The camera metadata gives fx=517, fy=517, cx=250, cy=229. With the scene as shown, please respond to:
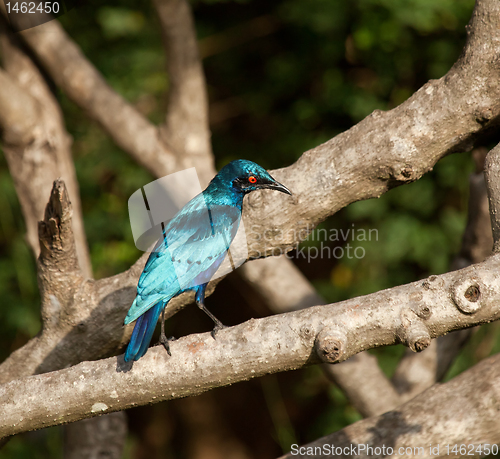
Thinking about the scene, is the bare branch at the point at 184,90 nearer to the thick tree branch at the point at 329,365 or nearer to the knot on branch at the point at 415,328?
the thick tree branch at the point at 329,365

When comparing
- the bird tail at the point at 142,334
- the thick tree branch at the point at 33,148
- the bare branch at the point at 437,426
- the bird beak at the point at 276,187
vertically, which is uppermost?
the thick tree branch at the point at 33,148

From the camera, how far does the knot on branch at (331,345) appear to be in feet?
5.86

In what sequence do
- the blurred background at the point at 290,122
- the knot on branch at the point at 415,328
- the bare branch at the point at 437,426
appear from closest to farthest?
the knot on branch at the point at 415,328
the bare branch at the point at 437,426
the blurred background at the point at 290,122

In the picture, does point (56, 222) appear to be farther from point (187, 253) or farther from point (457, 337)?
point (457, 337)

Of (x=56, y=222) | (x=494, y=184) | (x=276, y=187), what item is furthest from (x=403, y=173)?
(x=56, y=222)

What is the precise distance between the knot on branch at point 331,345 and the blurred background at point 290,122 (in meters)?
2.55

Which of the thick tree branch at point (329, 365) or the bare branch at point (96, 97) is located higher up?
the bare branch at point (96, 97)

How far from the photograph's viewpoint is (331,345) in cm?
179

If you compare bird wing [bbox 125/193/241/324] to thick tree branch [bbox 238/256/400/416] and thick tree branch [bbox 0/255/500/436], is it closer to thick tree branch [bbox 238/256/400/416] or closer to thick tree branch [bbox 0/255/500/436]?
thick tree branch [bbox 0/255/500/436]

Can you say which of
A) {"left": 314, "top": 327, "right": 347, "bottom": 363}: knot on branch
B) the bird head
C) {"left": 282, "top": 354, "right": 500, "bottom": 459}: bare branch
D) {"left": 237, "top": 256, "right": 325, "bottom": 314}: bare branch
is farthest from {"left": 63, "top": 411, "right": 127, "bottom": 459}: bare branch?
{"left": 314, "top": 327, "right": 347, "bottom": 363}: knot on branch

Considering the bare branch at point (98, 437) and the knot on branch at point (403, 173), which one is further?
the bare branch at point (98, 437)

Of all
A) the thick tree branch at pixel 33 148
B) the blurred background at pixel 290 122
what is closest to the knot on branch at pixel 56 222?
the thick tree branch at pixel 33 148

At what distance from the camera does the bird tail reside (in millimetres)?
2023

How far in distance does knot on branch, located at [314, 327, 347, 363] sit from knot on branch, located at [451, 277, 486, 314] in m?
0.41
